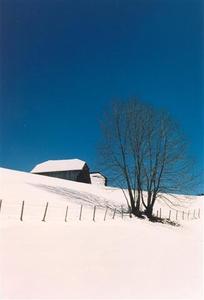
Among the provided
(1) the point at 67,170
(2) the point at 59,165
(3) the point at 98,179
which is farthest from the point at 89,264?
(3) the point at 98,179

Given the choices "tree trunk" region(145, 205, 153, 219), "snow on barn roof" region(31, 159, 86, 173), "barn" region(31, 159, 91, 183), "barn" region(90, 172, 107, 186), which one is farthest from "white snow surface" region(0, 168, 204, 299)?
"barn" region(90, 172, 107, 186)

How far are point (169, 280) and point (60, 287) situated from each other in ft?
12.9

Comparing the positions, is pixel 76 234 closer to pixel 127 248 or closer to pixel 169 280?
pixel 127 248

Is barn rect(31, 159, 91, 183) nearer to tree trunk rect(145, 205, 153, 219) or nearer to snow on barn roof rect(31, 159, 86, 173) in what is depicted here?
snow on barn roof rect(31, 159, 86, 173)

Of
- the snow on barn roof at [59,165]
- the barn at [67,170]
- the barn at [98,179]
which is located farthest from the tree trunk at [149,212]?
the barn at [98,179]

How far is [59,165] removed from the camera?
74.9 m

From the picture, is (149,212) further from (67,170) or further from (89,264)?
(67,170)

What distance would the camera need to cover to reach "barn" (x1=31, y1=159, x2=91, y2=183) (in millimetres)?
71250

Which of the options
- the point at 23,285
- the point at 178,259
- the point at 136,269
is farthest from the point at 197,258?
the point at 23,285

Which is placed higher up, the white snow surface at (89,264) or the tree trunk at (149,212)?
the tree trunk at (149,212)

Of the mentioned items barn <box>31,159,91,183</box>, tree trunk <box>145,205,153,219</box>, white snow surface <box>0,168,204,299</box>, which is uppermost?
barn <box>31,159,91,183</box>

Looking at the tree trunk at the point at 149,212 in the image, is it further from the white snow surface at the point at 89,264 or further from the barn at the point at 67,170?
the barn at the point at 67,170

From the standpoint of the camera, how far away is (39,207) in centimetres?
2695

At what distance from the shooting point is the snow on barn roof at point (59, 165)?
72.4 metres
